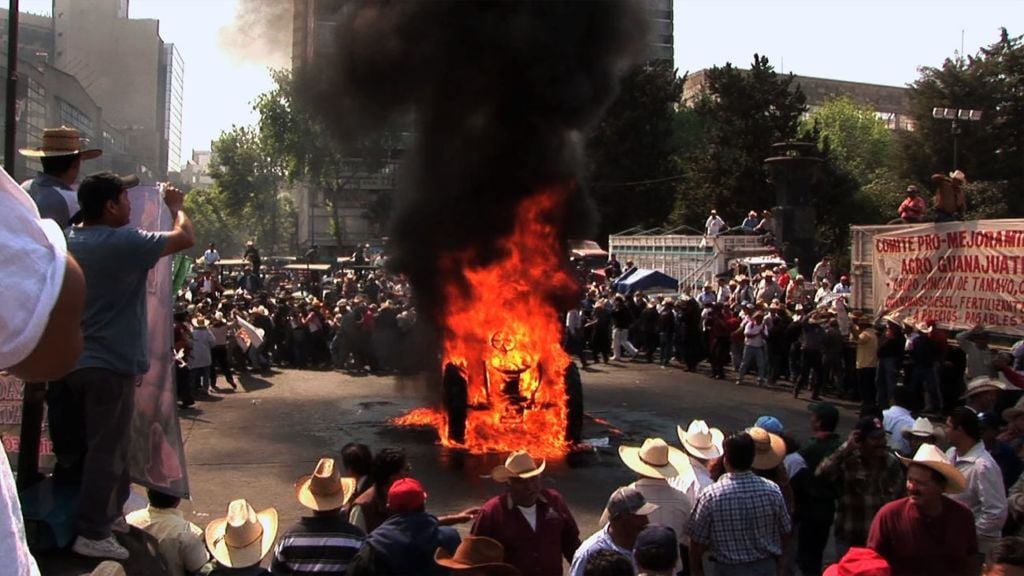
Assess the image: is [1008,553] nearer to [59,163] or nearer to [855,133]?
[59,163]

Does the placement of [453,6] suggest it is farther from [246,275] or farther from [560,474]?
[246,275]

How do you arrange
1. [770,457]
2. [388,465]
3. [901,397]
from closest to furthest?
[388,465] < [770,457] < [901,397]

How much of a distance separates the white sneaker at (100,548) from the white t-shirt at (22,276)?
2484 millimetres

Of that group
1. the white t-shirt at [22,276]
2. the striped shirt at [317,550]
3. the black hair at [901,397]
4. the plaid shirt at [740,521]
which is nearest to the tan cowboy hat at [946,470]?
the plaid shirt at [740,521]

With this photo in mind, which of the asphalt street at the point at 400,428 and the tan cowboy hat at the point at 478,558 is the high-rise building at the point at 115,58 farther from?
the tan cowboy hat at the point at 478,558

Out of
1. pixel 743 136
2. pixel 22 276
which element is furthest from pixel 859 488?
pixel 743 136

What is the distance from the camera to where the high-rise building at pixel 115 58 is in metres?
62.0

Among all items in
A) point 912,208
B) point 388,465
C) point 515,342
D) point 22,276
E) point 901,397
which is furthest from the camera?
point 912,208

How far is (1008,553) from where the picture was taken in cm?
344

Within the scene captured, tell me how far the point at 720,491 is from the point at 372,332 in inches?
634

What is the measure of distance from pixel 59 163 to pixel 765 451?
4.01m

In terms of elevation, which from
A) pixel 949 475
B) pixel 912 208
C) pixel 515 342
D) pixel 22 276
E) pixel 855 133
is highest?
pixel 855 133

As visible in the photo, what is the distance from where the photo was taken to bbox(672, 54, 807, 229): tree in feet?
124

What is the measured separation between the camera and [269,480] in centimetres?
990
